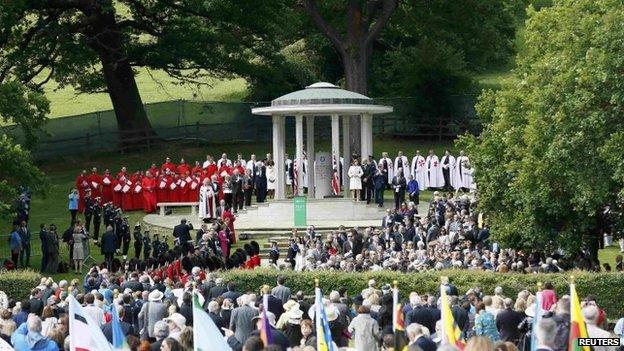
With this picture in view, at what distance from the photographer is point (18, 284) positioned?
32156 millimetres

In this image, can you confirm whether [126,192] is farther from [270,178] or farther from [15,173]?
[15,173]

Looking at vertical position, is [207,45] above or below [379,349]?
above

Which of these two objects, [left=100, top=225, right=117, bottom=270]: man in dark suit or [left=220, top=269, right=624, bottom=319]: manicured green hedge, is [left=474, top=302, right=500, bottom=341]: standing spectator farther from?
[left=100, top=225, right=117, bottom=270]: man in dark suit

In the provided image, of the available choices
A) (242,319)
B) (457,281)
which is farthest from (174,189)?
(242,319)

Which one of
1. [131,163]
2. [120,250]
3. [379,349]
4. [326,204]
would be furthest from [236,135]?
[379,349]

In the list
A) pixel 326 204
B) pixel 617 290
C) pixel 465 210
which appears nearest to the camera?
pixel 617 290

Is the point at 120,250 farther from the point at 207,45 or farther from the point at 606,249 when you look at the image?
the point at 207,45

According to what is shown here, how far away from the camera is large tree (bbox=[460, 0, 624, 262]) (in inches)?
1304

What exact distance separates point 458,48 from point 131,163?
16.2m

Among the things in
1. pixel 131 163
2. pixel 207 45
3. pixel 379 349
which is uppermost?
pixel 207 45

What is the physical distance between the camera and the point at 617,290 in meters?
30.2

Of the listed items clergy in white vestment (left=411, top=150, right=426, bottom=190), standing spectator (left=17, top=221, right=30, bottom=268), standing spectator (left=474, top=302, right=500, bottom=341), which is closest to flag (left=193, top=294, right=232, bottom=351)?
standing spectator (left=474, top=302, right=500, bottom=341)

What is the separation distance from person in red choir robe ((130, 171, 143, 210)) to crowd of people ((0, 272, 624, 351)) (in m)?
20.1

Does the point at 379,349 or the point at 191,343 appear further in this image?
the point at 379,349
